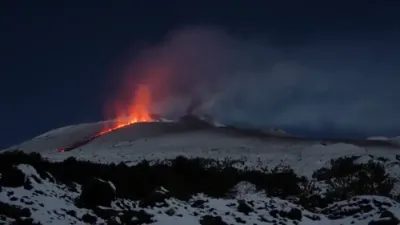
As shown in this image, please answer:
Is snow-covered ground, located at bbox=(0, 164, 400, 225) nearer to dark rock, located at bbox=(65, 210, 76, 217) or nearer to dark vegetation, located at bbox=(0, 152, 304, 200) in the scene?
dark rock, located at bbox=(65, 210, 76, 217)

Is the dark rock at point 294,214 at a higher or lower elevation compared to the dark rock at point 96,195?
lower

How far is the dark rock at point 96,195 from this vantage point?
58.2 feet

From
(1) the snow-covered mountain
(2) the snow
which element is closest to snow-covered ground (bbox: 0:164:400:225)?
(1) the snow-covered mountain

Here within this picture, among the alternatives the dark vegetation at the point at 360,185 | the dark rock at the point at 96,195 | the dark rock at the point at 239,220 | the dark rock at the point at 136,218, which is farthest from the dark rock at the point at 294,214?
the dark rock at the point at 96,195

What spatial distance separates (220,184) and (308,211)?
7038mm

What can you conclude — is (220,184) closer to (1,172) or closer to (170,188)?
(170,188)

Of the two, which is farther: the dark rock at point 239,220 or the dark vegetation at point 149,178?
the dark vegetation at point 149,178

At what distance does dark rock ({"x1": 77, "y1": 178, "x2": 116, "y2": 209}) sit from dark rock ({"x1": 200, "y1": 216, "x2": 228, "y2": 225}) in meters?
3.02

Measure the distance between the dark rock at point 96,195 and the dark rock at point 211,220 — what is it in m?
3.02

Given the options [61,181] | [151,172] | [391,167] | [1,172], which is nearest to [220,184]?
[151,172]

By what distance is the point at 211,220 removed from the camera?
18.8 metres

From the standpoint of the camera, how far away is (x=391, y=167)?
43.8 metres

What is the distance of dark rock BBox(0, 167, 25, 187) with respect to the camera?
17.1 metres

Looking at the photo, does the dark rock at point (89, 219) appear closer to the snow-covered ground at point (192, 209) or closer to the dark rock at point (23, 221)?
the snow-covered ground at point (192, 209)
